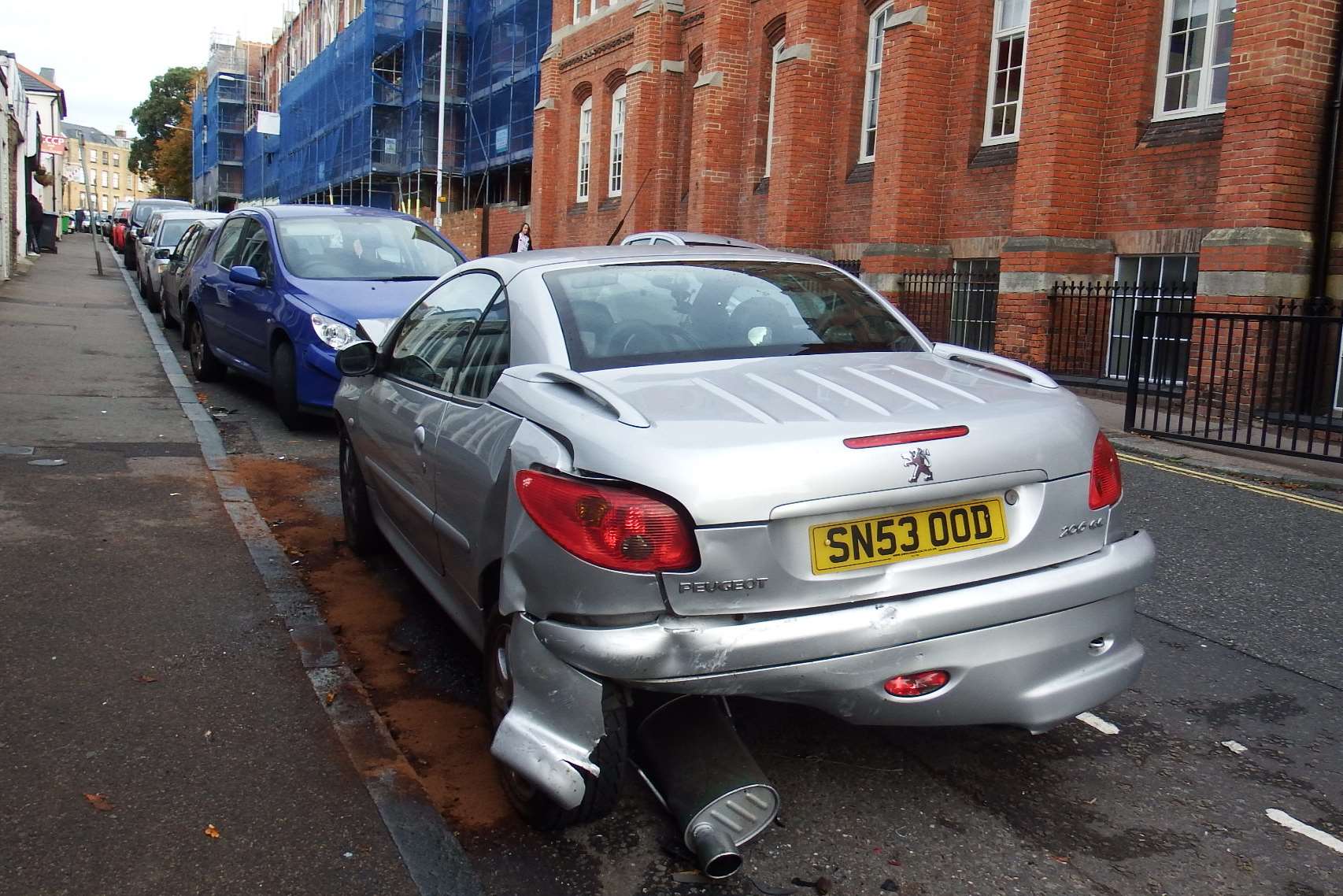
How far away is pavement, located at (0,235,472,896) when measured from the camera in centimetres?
301

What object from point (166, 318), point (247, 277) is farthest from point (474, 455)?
point (166, 318)

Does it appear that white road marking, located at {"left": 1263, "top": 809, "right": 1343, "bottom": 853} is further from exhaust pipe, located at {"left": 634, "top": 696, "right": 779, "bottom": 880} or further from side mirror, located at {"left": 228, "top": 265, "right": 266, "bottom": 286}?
side mirror, located at {"left": 228, "top": 265, "right": 266, "bottom": 286}

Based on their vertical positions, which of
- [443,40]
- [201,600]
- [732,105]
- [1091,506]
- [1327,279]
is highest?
[443,40]

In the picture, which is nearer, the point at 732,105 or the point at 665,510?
the point at 665,510

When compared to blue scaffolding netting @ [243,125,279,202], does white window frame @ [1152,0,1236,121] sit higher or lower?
lower

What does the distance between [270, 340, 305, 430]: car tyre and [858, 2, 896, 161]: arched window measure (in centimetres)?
1411

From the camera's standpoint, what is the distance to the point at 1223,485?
8766 millimetres

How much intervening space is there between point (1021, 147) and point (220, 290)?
10.5m

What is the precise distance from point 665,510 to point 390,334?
111 inches

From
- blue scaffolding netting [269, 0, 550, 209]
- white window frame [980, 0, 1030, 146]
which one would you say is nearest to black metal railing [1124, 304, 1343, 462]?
white window frame [980, 0, 1030, 146]

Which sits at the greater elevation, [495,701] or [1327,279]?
[1327,279]

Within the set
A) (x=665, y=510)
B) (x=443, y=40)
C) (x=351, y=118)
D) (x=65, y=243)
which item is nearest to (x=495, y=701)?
(x=665, y=510)

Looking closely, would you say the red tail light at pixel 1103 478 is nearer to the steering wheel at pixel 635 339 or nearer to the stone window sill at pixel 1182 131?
the steering wheel at pixel 635 339

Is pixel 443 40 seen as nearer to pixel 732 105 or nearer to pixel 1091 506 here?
pixel 732 105
